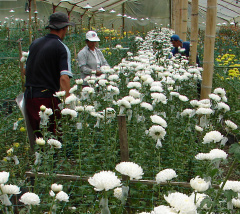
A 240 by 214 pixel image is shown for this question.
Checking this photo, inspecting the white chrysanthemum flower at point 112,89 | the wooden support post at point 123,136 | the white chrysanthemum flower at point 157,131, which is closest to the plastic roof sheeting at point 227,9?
the white chrysanthemum flower at point 112,89

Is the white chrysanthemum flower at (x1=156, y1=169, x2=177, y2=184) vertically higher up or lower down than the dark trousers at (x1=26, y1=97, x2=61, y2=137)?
lower down

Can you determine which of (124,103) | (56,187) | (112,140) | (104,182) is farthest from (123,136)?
(104,182)

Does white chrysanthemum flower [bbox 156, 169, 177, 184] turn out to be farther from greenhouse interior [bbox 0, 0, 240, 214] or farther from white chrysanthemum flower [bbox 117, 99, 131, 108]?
white chrysanthemum flower [bbox 117, 99, 131, 108]

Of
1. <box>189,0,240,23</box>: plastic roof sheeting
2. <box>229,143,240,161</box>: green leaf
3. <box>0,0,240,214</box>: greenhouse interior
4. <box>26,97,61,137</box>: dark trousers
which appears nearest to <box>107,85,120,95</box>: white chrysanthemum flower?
<box>0,0,240,214</box>: greenhouse interior

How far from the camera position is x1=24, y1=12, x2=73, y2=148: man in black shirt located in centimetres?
311

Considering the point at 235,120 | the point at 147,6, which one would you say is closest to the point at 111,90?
the point at 235,120

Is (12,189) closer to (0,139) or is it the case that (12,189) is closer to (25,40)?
(0,139)

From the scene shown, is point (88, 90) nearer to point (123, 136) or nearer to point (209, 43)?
point (123, 136)

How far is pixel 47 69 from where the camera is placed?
3.14m

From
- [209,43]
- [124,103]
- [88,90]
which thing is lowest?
[124,103]

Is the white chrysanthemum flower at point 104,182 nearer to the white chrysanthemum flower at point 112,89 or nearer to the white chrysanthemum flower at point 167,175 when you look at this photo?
the white chrysanthemum flower at point 167,175

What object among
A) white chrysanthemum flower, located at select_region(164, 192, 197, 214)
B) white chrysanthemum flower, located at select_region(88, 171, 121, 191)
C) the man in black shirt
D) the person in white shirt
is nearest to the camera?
white chrysanthemum flower, located at select_region(164, 192, 197, 214)

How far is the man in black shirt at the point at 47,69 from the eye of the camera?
3105 millimetres

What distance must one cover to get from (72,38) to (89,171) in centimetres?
1068
